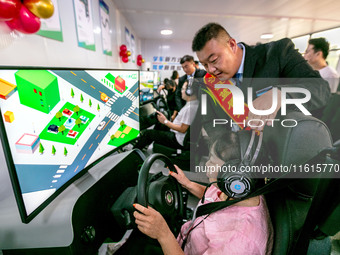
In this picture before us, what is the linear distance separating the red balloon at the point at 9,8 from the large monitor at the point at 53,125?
11.7 inches

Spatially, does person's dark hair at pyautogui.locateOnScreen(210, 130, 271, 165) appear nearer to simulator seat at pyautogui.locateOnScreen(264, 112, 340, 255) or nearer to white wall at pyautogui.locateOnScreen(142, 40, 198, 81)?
simulator seat at pyautogui.locateOnScreen(264, 112, 340, 255)

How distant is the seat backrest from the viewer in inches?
23.3

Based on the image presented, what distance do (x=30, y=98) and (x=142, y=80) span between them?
3.69m

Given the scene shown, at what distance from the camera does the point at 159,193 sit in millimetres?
783

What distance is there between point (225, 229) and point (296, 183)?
35 centimetres

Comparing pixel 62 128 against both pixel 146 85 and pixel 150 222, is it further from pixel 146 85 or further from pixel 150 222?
pixel 146 85

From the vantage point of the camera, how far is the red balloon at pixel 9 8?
2.19 ft

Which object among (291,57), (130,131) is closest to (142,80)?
(130,131)

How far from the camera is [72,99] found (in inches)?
31.2

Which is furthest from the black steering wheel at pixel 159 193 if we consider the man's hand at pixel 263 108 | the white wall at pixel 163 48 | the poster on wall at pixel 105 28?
the white wall at pixel 163 48

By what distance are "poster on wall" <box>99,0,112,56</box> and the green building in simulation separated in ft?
7.21

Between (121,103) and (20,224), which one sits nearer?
(20,224)

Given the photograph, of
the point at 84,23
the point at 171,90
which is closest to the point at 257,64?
the point at 84,23

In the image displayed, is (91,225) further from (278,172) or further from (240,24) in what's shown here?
(240,24)
